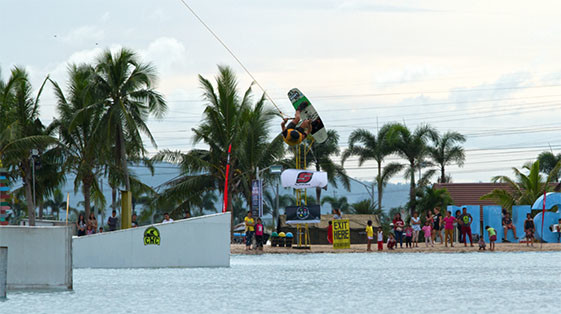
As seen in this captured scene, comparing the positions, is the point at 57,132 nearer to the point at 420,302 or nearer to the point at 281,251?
the point at 281,251

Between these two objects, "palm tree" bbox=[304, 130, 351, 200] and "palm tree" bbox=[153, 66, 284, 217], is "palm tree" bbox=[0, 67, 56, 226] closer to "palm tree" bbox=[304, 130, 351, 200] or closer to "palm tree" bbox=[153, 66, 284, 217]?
"palm tree" bbox=[153, 66, 284, 217]

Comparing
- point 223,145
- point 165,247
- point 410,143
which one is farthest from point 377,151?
point 165,247

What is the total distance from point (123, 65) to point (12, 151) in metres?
6.17

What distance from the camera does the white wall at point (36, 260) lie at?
16.5 metres

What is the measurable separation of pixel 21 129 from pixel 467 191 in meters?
31.5

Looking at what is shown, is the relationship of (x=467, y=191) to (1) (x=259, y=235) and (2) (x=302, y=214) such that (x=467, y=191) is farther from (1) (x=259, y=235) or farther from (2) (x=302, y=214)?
(1) (x=259, y=235)

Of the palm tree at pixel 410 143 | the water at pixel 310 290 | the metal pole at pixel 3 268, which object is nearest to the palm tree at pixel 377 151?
the palm tree at pixel 410 143

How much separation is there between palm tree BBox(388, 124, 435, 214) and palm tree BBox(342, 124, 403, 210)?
660 mm

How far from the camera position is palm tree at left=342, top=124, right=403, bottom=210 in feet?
183

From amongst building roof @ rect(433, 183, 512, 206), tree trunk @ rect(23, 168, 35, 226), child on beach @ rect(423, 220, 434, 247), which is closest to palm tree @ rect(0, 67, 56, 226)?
tree trunk @ rect(23, 168, 35, 226)

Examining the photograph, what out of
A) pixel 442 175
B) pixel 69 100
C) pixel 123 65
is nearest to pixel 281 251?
pixel 123 65

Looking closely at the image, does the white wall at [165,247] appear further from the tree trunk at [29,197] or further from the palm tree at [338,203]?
the palm tree at [338,203]

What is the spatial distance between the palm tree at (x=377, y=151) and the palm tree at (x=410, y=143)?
660mm

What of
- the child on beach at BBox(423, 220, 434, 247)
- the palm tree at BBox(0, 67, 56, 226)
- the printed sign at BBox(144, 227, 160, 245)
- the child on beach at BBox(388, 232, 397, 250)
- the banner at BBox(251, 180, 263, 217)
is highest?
the palm tree at BBox(0, 67, 56, 226)
